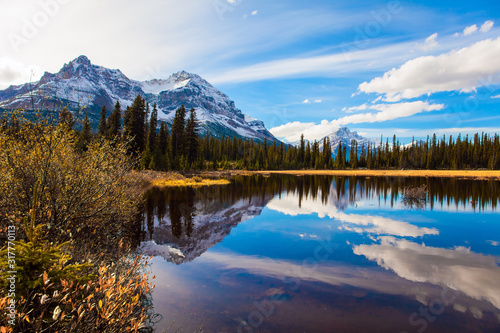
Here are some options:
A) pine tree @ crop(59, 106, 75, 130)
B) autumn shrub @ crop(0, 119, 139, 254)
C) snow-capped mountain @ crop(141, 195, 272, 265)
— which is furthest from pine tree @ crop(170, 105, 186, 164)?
pine tree @ crop(59, 106, 75, 130)

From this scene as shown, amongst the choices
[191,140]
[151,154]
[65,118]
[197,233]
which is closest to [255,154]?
[191,140]

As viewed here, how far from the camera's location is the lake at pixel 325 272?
7945mm

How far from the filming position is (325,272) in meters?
11.6

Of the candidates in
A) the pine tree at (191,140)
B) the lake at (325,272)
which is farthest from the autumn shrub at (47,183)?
the pine tree at (191,140)

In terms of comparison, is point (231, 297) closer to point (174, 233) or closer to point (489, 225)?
point (174, 233)

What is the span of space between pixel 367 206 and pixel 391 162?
12295cm

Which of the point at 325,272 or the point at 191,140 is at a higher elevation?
the point at 191,140

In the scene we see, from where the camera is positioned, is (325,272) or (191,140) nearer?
(325,272)

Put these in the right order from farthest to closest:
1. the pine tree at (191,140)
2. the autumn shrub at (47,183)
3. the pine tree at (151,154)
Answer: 1. the pine tree at (191,140)
2. the pine tree at (151,154)
3. the autumn shrub at (47,183)

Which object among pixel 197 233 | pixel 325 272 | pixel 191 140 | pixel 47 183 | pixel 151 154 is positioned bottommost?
pixel 197 233

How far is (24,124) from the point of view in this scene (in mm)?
8773

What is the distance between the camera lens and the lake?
7945 mm

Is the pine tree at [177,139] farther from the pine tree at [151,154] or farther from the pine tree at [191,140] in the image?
the pine tree at [151,154]

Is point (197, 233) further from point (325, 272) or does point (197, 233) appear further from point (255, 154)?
point (255, 154)
